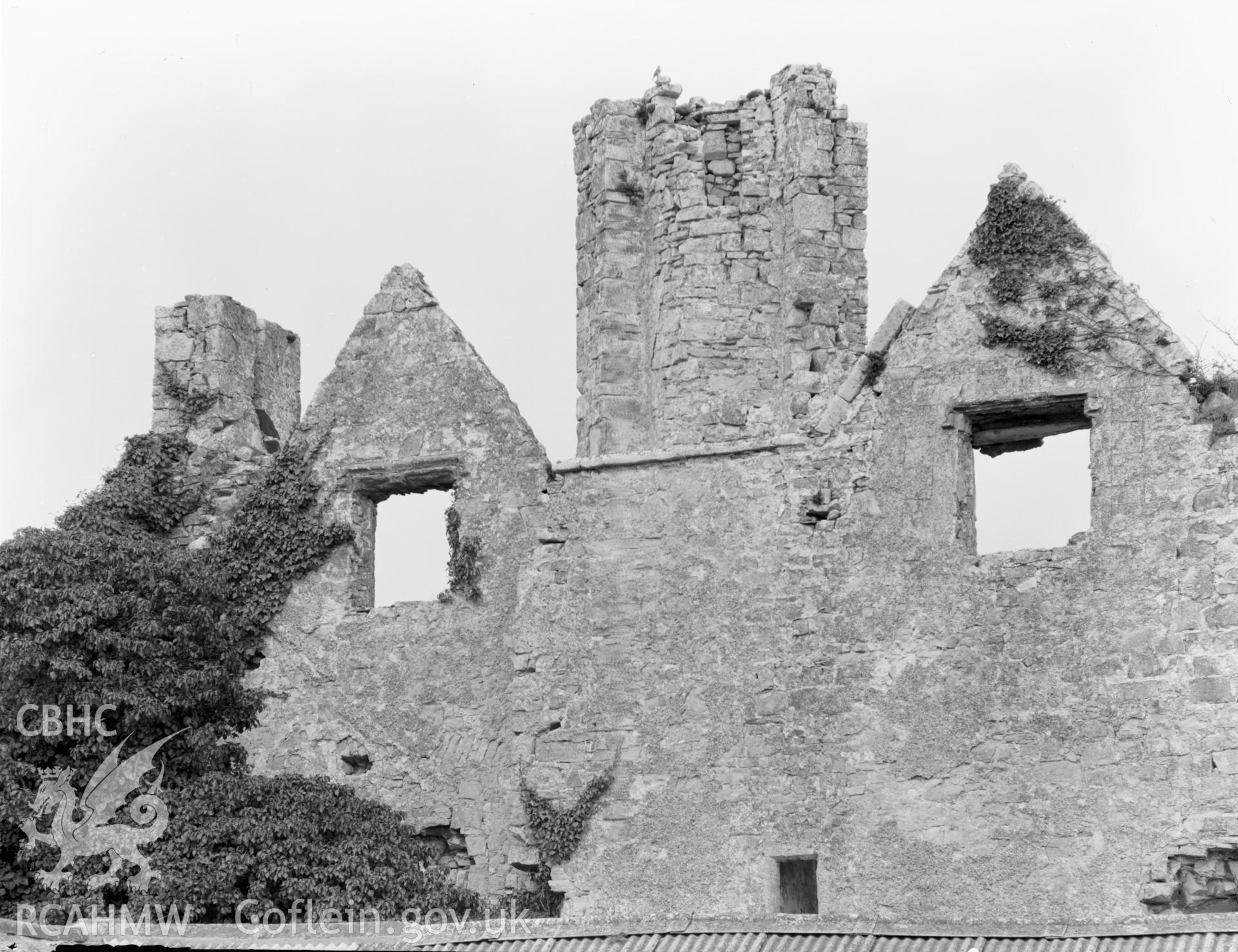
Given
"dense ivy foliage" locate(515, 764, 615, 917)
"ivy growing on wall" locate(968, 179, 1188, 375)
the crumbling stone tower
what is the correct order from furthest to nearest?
the crumbling stone tower → "dense ivy foliage" locate(515, 764, 615, 917) → "ivy growing on wall" locate(968, 179, 1188, 375)

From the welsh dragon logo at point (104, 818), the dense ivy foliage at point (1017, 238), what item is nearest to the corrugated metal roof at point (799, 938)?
the welsh dragon logo at point (104, 818)

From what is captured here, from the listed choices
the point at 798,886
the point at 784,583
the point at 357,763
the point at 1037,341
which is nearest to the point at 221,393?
the point at 357,763

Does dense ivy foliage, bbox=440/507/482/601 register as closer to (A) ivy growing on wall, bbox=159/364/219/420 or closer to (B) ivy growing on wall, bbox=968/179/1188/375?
(A) ivy growing on wall, bbox=159/364/219/420

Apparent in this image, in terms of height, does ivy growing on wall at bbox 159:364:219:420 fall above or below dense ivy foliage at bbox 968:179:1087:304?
below

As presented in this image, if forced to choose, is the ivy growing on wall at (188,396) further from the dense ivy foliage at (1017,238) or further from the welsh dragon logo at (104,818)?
the dense ivy foliage at (1017,238)

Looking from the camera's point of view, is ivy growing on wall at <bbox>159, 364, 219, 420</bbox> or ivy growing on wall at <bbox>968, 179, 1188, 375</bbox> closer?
ivy growing on wall at <bbox>968, 179, 1188, 375</bbox>

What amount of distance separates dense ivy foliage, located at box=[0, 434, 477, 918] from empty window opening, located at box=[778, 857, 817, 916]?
2.47 metres

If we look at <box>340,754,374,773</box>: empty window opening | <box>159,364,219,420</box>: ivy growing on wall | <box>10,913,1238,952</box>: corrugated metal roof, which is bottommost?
<box>10,913,1238,952</box>: corrugated metal roof

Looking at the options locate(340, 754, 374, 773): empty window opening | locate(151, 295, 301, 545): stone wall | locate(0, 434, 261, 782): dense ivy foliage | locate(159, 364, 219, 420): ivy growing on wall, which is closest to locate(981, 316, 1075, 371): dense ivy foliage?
locate(340, 754, 374, 773): empty window opening

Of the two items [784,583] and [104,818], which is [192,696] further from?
[784,583]

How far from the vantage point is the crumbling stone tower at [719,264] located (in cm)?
2023

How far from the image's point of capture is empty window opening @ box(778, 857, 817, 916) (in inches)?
722

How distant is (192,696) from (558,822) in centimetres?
323

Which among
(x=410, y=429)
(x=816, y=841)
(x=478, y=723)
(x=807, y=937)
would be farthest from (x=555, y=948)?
(x=410, y=429)
